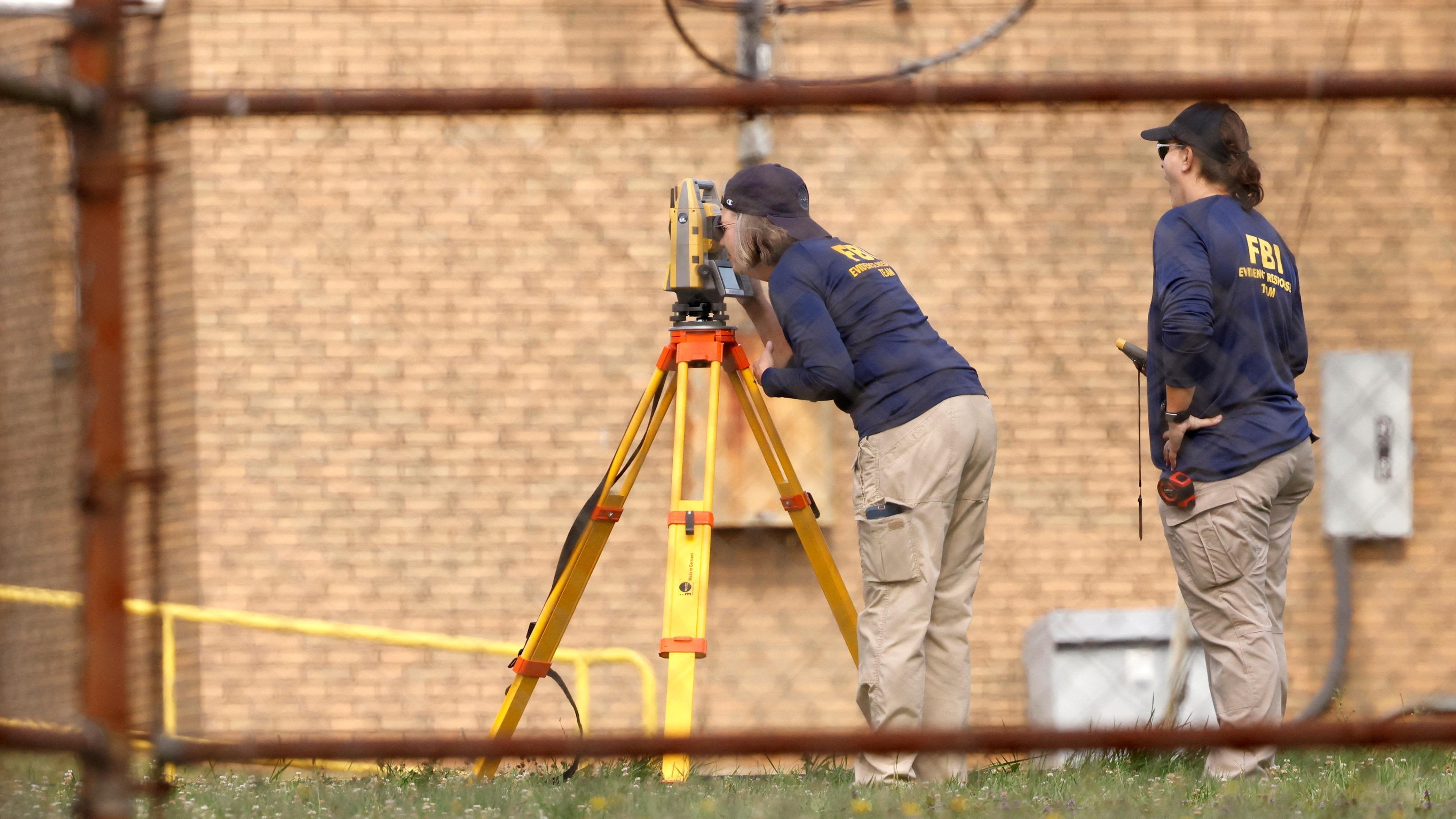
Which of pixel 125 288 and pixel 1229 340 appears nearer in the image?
pixel 125 288

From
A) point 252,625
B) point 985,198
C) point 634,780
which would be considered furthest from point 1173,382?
point 252,625

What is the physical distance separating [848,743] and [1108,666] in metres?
4.67

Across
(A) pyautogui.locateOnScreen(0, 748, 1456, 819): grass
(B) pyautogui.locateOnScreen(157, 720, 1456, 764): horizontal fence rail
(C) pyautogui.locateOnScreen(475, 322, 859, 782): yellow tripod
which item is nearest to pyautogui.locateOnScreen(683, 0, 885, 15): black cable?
(C) pyautogui.locateOnScreen(475, 322, 859, 782): yellow tripod

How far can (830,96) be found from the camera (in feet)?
7.61

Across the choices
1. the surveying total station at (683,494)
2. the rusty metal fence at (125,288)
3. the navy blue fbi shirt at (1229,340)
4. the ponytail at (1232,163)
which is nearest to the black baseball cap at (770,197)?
the surveying total station at (683,494)

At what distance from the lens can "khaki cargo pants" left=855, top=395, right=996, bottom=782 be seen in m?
3.83

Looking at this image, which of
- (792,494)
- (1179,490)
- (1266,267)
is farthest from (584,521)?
(1266,267)

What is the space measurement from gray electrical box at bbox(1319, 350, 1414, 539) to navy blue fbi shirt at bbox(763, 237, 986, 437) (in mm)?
3181

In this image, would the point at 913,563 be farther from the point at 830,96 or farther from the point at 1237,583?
the point at 830,96

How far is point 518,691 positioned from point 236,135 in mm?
3758

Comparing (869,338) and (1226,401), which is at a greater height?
(869,338)

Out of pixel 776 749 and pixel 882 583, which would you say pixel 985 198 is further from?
pixel 776 749

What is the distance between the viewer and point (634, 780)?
4117 mm

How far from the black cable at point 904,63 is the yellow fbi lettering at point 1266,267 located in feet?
10.6
